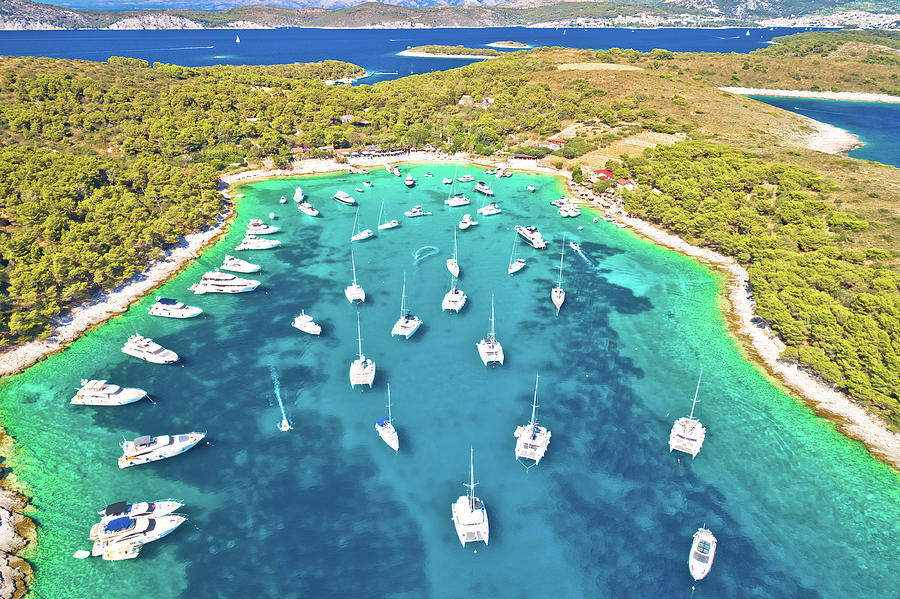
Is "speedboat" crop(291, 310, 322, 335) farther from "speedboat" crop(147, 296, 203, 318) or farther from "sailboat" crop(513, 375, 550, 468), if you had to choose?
"sailboat" crop(513, 375, 550, 468)

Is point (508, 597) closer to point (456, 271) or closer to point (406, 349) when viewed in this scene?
point (406, 349)

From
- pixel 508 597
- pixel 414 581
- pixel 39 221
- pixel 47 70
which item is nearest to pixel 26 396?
pixel 39 221

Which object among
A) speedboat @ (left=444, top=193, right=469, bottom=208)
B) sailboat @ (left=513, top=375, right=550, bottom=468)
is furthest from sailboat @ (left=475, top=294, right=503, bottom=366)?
speedboat @ (left=444, top=193, right=469, bottom=208)

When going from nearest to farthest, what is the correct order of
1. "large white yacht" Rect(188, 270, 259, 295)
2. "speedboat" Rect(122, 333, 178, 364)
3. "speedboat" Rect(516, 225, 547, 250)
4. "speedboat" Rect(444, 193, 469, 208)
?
"speedboat" Rect(122, 333, 178, 364), "large white yacht" Rect(188, 270, 259, 295), "speedboat" Rect(516, 225, 547, 250), "speedboat" Rect(444, 193, 469, 208)

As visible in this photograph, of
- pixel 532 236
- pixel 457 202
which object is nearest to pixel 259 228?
Result: pixel 457 202

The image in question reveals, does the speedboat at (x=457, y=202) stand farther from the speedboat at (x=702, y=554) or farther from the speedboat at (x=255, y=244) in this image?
the speedboat at (x=702, y=554)

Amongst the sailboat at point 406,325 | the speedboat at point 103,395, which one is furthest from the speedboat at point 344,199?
the speedboat at point 103,395
